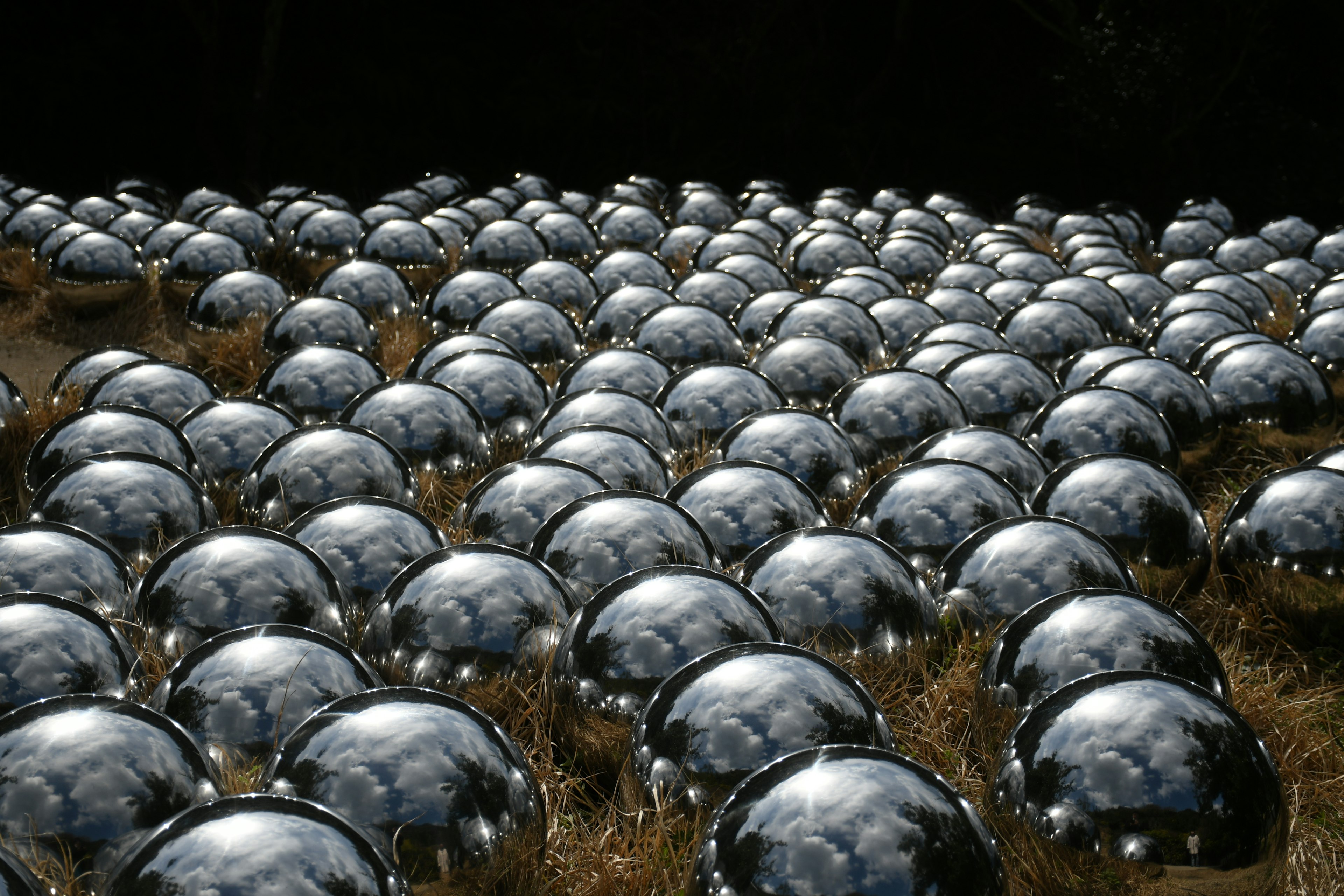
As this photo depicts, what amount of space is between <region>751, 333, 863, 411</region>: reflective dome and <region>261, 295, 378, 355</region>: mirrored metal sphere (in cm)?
224

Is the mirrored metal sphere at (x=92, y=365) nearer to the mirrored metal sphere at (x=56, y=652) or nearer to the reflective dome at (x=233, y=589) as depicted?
the reflective dome at (x=233, y=589)

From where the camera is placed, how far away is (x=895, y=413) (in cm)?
535

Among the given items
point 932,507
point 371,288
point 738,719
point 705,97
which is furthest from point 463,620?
point 705,97

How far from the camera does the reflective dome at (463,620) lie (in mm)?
3289

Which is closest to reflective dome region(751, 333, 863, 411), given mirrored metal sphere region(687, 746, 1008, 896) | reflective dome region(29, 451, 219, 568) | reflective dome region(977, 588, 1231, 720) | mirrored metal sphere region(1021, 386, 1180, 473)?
mirrored metal sphere region(1021, 386, 1180, 473)

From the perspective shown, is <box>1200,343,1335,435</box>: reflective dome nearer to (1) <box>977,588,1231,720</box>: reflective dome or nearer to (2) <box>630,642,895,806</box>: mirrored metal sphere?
(1) <box>977,588,1231,720</box>: reflective dome

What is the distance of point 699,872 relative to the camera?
90.4 inches

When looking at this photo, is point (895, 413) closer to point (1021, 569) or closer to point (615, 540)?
point (1021, 569)

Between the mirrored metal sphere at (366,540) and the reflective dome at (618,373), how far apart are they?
1.87m

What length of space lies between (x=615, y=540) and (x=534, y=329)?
312 cm

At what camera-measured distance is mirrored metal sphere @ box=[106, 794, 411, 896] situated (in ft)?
6.70

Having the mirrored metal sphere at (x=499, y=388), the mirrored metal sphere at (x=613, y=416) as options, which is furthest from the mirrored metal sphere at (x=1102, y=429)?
the mirrored metal sphere at (x=499, y=388)

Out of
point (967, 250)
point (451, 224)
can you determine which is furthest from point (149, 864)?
point (967, 250)

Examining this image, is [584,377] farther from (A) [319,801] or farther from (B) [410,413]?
(A) [319,801]
